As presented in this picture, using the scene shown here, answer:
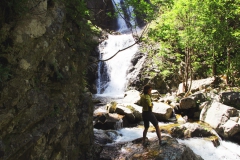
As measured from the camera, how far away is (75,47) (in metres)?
6.06

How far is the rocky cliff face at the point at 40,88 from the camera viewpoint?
138 inches

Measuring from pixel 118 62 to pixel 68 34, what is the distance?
17109mm

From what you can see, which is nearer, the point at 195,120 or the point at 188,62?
the point at 195,120

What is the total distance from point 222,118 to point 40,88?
8.52 m

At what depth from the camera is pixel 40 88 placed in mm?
4266

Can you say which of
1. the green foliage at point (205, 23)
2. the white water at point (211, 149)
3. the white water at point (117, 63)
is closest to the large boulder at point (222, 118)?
the white water at point (211, 149)

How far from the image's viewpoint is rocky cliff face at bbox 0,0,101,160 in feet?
11.5

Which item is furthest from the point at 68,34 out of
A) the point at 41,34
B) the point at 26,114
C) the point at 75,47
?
the point at 26,114

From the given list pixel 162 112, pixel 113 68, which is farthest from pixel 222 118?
pixel 113 68

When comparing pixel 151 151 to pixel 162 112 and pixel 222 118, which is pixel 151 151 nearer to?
pixel 222 118

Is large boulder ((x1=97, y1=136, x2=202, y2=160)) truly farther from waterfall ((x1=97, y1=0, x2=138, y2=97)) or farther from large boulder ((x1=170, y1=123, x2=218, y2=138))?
waterfall ((x1=97, y1=0, x2=138, y2=97))

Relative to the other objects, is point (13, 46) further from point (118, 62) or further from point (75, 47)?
point (118, 62)

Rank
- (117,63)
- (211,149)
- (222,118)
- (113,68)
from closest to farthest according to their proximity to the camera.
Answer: (211,149) < (222,118) < (113,68) < (117,63)

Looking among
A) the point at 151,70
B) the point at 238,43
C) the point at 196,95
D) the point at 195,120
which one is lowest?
the point at 195,120
